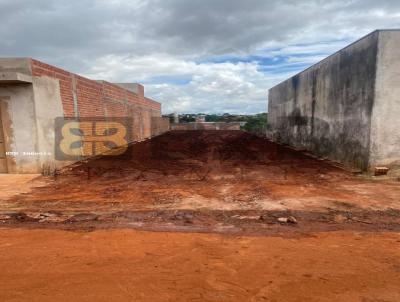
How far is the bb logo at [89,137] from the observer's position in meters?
9.92

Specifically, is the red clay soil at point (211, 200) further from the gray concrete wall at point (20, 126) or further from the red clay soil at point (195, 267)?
the gray concrete wall at point (20, 126)

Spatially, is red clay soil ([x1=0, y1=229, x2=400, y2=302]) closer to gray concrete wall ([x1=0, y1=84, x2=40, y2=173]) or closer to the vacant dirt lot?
the vacant dirt lot

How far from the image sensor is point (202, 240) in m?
3.89

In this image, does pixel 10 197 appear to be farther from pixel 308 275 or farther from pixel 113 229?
pixel 308 275

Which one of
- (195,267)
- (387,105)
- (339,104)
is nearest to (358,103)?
(387,105)

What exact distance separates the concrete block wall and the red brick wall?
9.67 m

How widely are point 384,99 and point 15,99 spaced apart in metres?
10.5

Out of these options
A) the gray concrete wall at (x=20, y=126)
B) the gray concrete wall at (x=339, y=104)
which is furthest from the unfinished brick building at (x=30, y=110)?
the gray concrete wall at (x=339, y=104)

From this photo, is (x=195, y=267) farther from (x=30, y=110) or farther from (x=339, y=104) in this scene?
(x=339, y=104)

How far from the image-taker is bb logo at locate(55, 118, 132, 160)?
9.92 m

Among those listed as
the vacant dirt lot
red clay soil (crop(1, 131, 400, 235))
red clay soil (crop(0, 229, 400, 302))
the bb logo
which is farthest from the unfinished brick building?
red clay soil (crop(0, 229, 400, 302))

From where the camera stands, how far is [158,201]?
233 inches

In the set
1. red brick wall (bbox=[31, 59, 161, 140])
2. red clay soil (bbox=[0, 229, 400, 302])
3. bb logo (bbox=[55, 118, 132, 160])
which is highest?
red brick wall (bbox=[31, 59, 161, 140])

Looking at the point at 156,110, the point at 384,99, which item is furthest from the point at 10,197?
the point at 156,110
